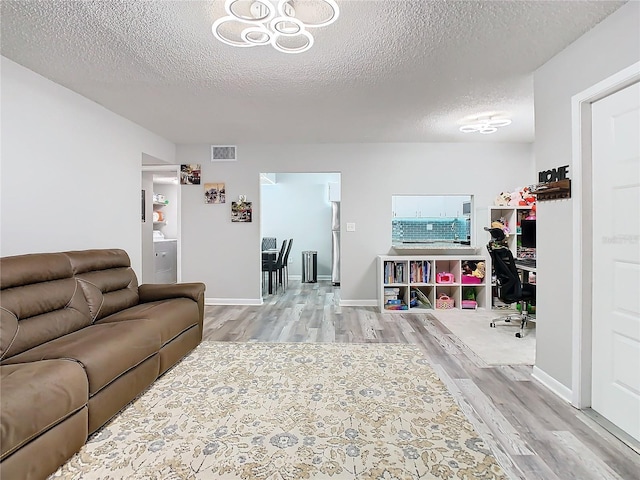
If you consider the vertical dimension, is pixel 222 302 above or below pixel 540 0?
below

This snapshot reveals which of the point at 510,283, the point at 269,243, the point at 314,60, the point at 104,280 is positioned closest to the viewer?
the point at 314,60

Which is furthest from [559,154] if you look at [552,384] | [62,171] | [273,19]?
[62,171]

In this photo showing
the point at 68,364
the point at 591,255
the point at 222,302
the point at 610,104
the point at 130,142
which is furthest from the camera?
the point at 222,302

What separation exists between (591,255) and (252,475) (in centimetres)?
239

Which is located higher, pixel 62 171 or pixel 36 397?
pixel 62 171

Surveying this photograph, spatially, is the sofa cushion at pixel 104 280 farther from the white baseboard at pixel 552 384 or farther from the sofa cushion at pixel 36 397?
the white baseboard at pixel 552 384

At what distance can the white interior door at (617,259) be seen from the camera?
6.52 feet

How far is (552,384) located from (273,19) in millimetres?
3055

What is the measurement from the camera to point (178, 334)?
3074 millimetres

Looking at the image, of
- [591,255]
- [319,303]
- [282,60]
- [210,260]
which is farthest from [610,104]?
[210,260]

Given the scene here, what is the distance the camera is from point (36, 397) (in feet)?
5.27

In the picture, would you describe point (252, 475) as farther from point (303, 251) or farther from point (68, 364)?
point (303, 251)

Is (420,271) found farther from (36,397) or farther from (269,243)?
(36,397)

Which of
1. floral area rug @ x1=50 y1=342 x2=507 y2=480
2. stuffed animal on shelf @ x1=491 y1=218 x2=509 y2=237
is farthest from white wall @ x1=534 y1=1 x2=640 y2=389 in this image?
stuffed animal on shelf @ x1=491 y1=218 x2=509 y2=237
